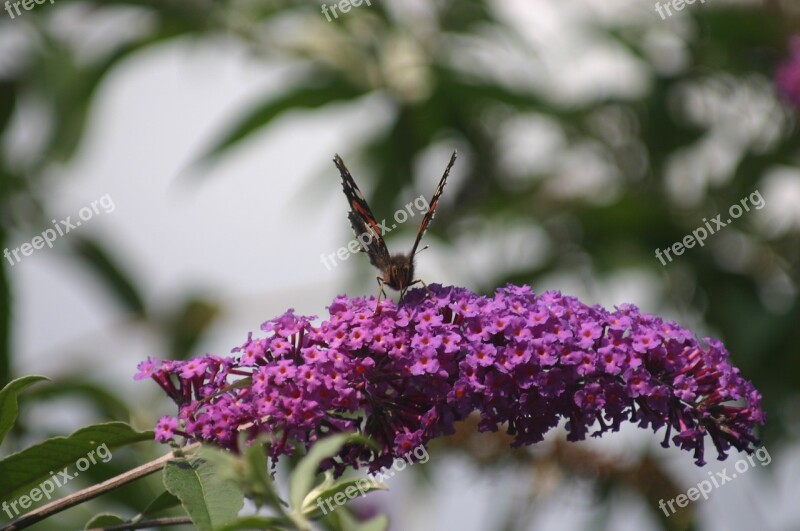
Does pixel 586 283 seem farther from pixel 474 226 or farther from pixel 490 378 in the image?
pixel 490 378

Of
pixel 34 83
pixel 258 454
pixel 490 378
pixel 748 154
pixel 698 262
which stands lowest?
pixel 258 454

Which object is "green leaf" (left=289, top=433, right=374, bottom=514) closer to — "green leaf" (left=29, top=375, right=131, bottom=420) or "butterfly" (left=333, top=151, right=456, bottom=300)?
"butterfly" (left=333, top=151, right=456, bottom=300)

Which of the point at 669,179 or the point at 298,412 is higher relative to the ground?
the point at 669,179

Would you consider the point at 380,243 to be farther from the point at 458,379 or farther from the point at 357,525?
the point at 357,525

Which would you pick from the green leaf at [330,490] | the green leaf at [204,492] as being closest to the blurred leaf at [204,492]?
the green leaf at [204,492]

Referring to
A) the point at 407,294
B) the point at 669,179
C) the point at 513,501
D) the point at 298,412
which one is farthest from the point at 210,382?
the point at 669,179

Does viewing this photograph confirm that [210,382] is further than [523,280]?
No

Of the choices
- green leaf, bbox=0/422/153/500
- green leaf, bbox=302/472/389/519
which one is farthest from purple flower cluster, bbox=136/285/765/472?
green leaf, bbox=302/472/389/519

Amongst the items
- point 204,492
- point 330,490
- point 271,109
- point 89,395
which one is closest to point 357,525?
point 330,490
